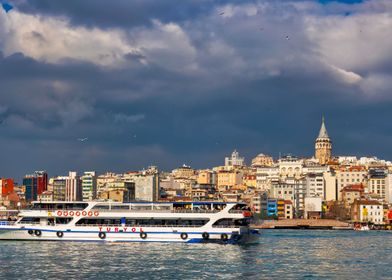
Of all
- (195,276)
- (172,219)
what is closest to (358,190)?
(172,219)

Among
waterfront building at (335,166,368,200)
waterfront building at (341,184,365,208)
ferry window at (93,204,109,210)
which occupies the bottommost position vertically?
ferry window at (93,204,109,210)

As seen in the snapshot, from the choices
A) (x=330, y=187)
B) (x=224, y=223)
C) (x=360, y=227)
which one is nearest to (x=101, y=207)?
(x=224, y=223)

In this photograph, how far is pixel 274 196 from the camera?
187250 millimetres

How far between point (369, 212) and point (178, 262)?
11319cm

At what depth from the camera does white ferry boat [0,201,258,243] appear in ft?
197

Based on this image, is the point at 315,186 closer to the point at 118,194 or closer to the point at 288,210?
the point at 288,210

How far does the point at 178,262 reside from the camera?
4719 centimetres

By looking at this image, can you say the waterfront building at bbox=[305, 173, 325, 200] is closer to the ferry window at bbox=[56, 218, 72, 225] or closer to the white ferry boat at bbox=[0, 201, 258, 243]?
the white ferry boat at bbox=[0, 201, 258, 243]

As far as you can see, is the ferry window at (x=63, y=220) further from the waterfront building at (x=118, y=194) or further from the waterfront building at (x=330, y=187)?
the waterfront building at (x=330, y=187)

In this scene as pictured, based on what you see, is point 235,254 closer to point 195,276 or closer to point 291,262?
point 291,262

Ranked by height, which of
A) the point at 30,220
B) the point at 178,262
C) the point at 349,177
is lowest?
the point at 178,262

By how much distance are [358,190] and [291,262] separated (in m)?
130

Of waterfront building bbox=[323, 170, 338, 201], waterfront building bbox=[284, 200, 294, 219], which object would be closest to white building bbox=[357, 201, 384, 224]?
A: waterfront building bbox=[284, 200, 294, 219]

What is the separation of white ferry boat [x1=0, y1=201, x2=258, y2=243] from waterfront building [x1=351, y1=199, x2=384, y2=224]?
9633 centimetres
